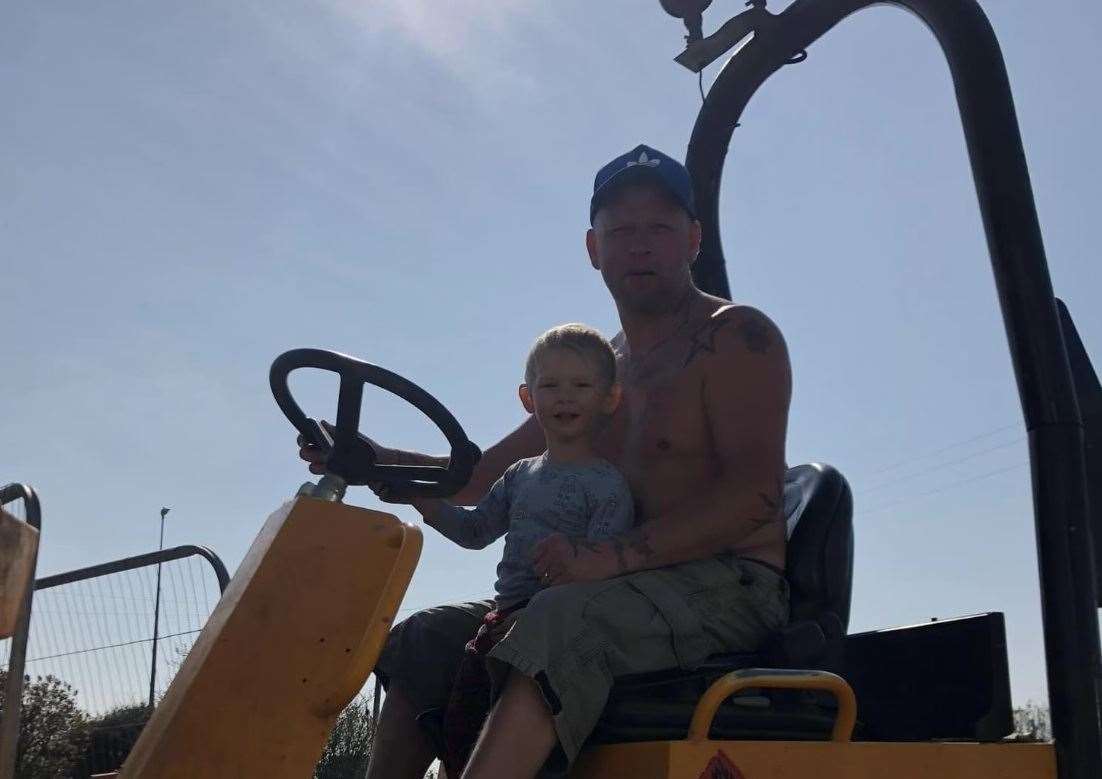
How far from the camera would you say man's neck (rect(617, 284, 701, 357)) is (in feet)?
9.49

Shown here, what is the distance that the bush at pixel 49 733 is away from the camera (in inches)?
330

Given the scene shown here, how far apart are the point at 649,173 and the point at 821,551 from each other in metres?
1.00

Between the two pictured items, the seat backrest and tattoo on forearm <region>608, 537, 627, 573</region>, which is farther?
the seat backrest

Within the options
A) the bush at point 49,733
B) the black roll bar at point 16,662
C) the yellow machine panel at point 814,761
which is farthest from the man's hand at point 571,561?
the bush at point 49,733

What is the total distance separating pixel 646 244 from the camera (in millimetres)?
2928

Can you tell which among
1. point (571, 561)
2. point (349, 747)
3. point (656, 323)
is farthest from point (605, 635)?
point (349, 747)

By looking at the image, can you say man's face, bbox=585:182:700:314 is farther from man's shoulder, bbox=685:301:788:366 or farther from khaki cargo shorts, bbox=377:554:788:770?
khaki cargo shorts, bbox=377:554:788:770

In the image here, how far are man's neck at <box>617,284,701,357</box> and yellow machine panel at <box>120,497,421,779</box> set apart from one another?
1066mm

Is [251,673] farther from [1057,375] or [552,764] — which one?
[1057,375]

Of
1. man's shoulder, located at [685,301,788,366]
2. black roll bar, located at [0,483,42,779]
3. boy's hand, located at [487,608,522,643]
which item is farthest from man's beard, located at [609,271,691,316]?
black roll bar, located at [0,483,42,779]

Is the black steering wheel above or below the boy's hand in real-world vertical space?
above

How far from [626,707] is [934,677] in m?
0.77

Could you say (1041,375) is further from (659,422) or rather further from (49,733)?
(49,733)

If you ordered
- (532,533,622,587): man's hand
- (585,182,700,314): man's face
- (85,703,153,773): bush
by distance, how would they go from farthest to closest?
(85,703,153,773): bush
(585,182,700,314): man's face
(532,533,622,587): man's hand
